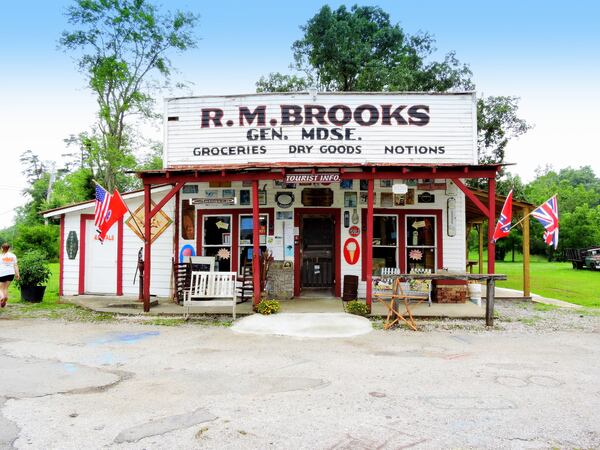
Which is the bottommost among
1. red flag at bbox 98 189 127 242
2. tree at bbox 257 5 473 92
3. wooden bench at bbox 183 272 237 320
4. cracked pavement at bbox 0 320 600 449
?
cracked pavement at bbox 0 320 600 449

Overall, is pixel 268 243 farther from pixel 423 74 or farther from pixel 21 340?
pixel 423 74

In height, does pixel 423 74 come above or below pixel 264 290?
above

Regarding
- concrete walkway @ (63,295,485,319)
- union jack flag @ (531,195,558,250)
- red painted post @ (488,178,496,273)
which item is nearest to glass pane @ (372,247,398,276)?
concrete walkway @ (63,295,485,319)

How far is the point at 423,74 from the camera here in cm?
2312

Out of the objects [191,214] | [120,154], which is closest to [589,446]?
[191,214]

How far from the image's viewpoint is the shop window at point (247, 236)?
11633mm

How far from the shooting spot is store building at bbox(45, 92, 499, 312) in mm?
10781

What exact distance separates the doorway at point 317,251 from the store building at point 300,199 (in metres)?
0.03

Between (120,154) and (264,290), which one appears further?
(120,154)

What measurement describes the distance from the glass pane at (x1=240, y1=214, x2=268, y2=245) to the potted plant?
5559 mm

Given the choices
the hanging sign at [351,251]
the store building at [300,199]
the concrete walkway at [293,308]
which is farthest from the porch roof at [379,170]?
the concrete walkway at [293,308]

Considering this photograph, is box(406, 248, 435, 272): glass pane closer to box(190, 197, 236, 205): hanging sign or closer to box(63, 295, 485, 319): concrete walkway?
box(63, 295, 485, 319): concrete walkway

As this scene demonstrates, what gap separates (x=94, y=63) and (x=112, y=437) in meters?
26.7

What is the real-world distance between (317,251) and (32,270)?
774cm
